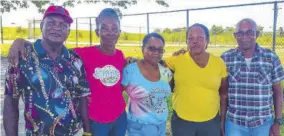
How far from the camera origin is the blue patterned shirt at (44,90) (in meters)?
2.14

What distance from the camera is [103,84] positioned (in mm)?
2885

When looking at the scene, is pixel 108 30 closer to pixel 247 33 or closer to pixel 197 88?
pixel 197 88

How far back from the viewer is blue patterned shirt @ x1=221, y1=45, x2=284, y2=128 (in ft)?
10.3

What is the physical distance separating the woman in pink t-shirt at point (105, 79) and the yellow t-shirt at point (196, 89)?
0.53m

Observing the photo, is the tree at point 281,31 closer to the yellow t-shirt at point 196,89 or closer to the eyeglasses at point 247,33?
the eyeglasses at point 247,33

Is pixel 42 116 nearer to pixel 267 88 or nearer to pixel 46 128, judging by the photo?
pixel 46 128

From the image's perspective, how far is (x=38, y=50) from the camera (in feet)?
7.41

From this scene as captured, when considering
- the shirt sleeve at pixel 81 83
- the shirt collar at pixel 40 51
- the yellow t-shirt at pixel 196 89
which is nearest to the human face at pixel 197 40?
the yellow t-shirt at pixel 196 89

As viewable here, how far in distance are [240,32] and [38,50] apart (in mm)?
1924

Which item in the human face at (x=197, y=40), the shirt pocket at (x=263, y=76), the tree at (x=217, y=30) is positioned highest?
the tree at (x=217, y=30)

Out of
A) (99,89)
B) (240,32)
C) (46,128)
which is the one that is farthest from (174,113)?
(46,128)

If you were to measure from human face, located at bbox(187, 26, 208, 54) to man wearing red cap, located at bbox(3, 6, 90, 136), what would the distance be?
3.85 feet

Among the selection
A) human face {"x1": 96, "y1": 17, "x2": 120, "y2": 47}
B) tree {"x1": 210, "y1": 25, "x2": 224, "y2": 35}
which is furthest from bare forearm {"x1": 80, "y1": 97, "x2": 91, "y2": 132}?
tree {"x1": 210, "y1": 25, "x2": 224, "y2": 35}

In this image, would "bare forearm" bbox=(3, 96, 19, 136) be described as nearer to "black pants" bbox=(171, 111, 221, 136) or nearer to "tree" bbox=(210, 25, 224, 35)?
"black pants" bbox=(171, 111, 221, 136)
